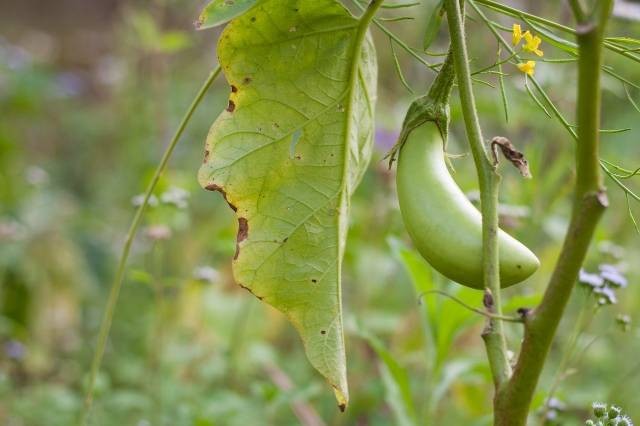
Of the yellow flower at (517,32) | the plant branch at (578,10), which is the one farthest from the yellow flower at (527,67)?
the plant branch at (578,10)

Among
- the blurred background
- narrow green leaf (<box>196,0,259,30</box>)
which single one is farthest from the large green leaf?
the blurred background

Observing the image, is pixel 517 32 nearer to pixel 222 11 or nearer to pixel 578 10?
pixel 578 10

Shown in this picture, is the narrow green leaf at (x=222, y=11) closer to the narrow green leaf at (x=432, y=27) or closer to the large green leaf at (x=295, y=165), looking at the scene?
the large green leaf at (x=295, y=165)

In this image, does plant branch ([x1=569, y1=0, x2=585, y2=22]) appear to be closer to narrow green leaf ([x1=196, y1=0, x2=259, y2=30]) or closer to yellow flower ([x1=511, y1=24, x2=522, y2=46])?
yellow flower ([x1=511, y1=24, x2=522, y2=46])

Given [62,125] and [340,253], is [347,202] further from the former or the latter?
[62,125]

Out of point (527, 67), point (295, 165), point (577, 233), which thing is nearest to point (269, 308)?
point (295, 165)

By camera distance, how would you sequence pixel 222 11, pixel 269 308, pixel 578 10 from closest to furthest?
pixel 578 10
pixel 222 11
pixel 269 308
